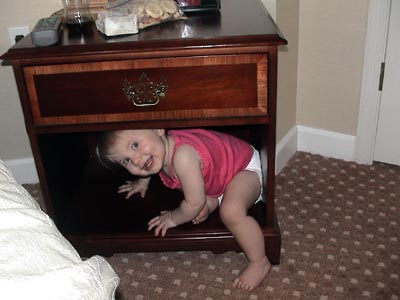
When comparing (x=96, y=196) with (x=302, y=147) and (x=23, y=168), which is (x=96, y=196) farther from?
(x=302, y=147)

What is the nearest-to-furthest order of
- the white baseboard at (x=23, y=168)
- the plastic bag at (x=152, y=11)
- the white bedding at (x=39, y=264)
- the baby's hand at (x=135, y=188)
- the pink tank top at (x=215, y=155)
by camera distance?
the white bedding at (x=39, y=264) → the plastic bag at (x=152, y=11) → the pink tank top at (x=215, y=155) → the baby's hand at (x=135, y=188) → the white baseboard at (x=23, y=168)

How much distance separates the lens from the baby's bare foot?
1303 millimetres

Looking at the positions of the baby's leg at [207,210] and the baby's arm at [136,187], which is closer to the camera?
the baby's leg at [207,210]

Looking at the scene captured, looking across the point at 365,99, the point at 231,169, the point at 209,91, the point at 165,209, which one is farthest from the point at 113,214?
the point at 365,99

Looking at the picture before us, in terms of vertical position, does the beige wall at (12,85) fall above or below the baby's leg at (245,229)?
above

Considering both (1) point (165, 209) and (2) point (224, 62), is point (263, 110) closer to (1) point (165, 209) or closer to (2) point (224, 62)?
(2) point (224, 62)

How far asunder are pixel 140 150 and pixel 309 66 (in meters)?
0.74

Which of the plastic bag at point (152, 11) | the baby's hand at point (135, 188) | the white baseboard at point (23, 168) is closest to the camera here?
the plastic bag at point (152, 11)

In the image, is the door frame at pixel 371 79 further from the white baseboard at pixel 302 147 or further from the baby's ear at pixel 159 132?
the baby's ear at pixel 159 132

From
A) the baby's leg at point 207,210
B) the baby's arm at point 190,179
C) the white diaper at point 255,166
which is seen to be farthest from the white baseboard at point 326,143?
the baby's arm at point 190,179

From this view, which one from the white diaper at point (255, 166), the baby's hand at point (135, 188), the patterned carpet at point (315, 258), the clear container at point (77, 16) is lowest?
the patterned carpet at point (315, 258)

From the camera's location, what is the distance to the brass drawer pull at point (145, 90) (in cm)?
114

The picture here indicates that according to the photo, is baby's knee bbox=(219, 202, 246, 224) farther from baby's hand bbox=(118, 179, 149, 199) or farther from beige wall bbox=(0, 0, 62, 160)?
beige wall bbox=(0, 0, 62, 160)

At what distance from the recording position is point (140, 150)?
1.26 m
